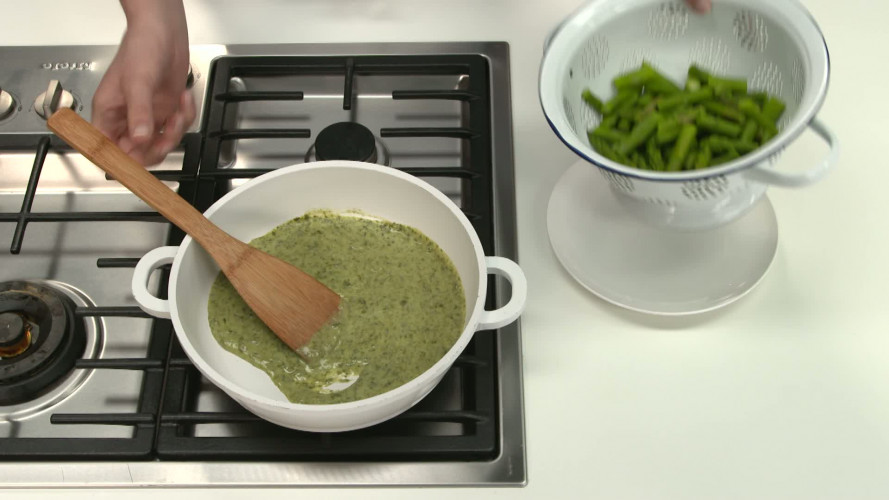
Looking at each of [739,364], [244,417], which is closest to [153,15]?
[244,417]

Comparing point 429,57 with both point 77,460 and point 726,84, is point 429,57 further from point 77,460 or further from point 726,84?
point 77,460

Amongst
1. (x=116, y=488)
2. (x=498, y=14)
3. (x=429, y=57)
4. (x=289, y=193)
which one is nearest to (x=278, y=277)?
(x=289, y=193)

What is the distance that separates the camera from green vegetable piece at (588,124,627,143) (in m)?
0.63

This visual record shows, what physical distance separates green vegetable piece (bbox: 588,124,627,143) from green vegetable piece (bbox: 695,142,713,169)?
0.06 metres

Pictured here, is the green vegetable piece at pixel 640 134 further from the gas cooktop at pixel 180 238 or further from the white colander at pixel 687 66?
the gas cooktop at pixel 180 238

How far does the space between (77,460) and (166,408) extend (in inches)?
3.2

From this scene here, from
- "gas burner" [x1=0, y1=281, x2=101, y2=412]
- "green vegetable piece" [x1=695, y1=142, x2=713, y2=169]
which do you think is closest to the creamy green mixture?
"gas burner" [x1=0, y1=281, x2=101, y2=412]

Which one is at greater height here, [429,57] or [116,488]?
[429,57]

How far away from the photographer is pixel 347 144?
28.5 inches

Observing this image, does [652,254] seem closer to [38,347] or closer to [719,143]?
[719,143]

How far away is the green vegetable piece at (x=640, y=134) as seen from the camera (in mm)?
622

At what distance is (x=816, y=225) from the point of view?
704 mm

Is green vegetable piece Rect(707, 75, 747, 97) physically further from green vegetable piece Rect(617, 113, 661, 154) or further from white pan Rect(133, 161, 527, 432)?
white pan Rect(133, 161, 527, 432)

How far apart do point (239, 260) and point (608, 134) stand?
33 cm
